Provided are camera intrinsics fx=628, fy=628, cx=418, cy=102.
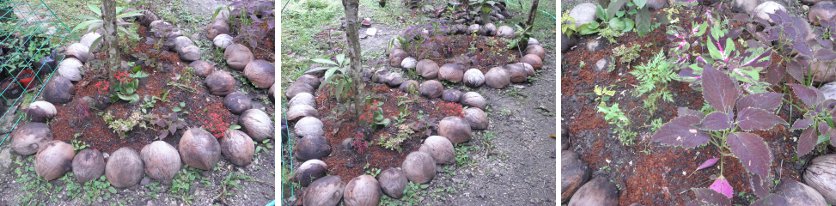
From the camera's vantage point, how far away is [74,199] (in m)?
1.82

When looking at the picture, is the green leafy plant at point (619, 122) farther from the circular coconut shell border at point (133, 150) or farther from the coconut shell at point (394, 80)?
the circular coconut shell border at point (133, 150)

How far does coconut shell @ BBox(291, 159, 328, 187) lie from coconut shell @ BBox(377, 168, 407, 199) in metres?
0.16

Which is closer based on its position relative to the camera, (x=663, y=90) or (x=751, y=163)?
(x=751, y=163)

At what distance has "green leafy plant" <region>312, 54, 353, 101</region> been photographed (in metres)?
1.70

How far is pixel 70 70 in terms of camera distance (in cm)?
216

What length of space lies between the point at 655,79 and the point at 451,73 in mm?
630

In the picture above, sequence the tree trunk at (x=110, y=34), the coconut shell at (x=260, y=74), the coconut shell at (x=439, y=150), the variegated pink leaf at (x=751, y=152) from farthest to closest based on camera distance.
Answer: the coconut shell at (x=260, y=74) → the tree trunk at (x=110, y=34) → the coconut shell at (x=439, y=150) → the variegated pink leaf at (x=751, y=152)

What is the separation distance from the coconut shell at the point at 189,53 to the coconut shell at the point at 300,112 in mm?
732

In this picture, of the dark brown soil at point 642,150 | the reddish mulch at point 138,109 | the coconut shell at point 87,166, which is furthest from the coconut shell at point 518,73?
the coconut shell at point 87,166

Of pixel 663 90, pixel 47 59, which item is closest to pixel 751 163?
pixel 663 90

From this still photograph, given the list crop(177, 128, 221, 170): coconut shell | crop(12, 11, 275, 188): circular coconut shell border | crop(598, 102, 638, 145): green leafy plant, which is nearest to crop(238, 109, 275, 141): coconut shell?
crop(12, 11, 275, 188): circular coconut shell border

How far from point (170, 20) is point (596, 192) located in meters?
1.86

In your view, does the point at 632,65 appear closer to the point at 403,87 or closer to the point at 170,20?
the point at 403,87

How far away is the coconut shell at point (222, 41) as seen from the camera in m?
2.42
